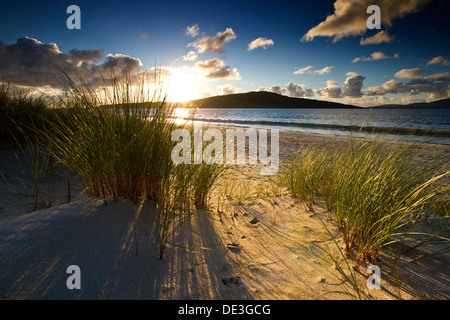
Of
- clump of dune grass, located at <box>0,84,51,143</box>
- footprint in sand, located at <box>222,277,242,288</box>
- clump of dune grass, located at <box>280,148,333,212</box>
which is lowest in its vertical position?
footprint in sand, located at <box>222,277,242,288</box>

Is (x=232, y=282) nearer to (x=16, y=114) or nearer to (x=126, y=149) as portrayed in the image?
(x=126, y=149)

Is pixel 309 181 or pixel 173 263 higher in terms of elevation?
pixel 309 181

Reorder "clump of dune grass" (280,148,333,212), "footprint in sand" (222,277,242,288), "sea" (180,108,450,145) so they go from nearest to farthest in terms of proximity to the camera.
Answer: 1. "footprint in sand" (222,277,242,288)
2. "clump of dune grass" (280,148,333,212)
3. "sea" (180,108,450,145)

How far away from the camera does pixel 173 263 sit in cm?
137

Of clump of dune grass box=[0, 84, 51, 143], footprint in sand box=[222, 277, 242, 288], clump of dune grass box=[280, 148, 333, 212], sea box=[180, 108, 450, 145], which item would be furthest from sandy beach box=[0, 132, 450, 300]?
clump of dune grass box=[0, 84, 51, 143]

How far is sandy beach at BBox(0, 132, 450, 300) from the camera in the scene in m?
1.12

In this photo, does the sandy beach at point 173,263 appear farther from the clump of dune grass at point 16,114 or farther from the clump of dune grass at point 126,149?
the clump of dune grass at point 16,114

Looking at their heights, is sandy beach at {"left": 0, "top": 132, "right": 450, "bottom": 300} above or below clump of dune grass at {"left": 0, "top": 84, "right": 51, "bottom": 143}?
below

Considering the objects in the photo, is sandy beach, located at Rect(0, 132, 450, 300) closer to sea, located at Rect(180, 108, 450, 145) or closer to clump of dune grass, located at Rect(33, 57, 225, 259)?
clump of dune grass, located at Rect(33, 57, 225, 259)

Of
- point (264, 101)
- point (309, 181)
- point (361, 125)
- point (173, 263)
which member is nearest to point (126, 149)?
point (173, 263)

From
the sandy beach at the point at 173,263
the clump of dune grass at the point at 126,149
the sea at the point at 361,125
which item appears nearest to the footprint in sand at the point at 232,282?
the sandy beach at the point at 173,263

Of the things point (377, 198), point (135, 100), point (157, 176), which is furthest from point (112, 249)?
point (377, 198)

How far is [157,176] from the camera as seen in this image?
6.29 ft
